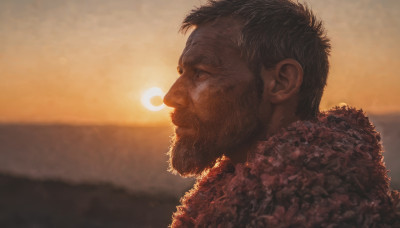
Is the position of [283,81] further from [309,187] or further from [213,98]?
[309,187]

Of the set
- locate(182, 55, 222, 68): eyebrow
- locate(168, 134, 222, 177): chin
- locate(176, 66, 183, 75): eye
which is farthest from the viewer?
locate(176, 66, 183, 75): eye

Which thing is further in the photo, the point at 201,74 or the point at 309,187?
the point at 201,74

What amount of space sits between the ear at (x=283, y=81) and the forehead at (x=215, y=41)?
1.04 feet

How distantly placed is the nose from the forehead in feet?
0.60

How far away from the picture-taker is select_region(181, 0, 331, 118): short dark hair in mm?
2779

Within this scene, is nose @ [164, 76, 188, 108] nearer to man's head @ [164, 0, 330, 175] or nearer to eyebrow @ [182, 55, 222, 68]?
man's head @ [164, 0, 330, 175]

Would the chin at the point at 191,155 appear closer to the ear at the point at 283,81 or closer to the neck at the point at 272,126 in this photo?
the neck at the point at 272,126

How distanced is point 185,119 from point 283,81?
0.76 m

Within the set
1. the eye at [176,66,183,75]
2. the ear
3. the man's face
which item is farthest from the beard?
the eye at [176,66,183,75]

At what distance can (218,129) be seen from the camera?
9.32ft

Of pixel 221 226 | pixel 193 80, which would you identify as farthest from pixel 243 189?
pixel 193 80

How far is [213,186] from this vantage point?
3.03 m

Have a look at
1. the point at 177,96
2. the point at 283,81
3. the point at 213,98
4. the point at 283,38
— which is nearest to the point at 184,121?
the point at 177,96

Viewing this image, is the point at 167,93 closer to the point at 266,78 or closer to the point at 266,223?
the point at 266,78
